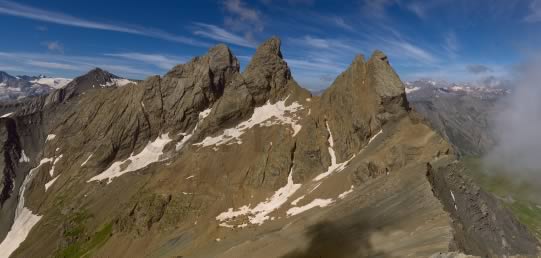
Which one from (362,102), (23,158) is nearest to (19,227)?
(23,158)

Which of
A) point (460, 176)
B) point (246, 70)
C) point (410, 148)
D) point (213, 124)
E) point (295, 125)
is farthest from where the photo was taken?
point (246, 70)

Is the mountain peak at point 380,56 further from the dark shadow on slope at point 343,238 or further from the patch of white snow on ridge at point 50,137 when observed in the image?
the patch of white snow on ridge at point 50,137

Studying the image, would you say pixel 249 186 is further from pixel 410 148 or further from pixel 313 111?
pixel 410 148

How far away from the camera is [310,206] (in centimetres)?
9000

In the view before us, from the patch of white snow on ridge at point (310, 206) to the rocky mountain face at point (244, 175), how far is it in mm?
508

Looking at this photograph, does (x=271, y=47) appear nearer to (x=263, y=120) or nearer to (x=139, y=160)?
(x=263, y=120)

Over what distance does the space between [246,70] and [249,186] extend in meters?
63.9

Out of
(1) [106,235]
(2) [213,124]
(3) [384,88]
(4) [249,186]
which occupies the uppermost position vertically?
(3) [384,88]

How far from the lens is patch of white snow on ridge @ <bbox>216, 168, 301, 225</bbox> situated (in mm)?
97562

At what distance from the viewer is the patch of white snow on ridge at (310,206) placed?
8739cm

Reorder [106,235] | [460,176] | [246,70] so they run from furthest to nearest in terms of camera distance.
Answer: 1. [246,70]
2. [106,235]
3. [460,176]

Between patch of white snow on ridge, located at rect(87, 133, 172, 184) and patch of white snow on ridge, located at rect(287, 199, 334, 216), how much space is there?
76461 millimetres

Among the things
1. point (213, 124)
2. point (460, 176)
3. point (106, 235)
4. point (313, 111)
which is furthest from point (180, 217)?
point (460, 176)

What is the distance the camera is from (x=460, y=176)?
79.1 m
